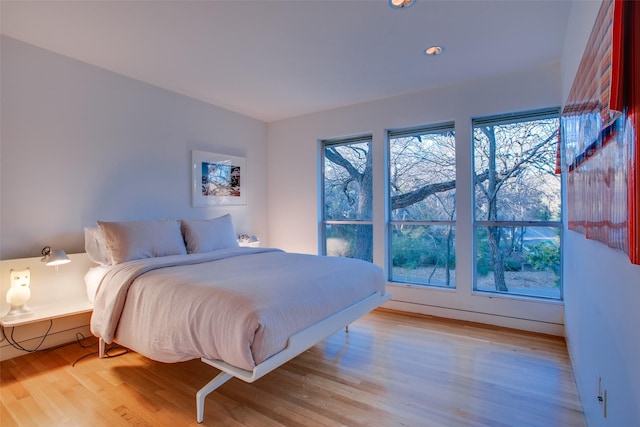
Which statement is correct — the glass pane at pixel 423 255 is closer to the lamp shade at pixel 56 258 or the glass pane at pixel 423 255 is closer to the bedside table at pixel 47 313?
the bedside table at pixel 47 313

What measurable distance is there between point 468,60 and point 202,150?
9.84 feet

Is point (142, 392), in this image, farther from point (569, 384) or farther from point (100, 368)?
point (569, 384)

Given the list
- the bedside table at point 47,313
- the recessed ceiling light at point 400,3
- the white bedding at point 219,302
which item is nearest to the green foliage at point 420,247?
the white bedding at point 219,302

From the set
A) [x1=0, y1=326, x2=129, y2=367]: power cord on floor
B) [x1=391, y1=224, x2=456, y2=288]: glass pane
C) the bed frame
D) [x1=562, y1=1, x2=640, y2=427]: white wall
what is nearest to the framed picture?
[x1=0, y1=326, x2=129, y2=367]: power cord on floor

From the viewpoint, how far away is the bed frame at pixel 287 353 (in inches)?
65.6

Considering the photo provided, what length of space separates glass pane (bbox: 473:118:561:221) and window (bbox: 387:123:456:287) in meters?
0.30

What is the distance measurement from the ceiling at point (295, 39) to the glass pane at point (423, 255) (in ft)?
5.31

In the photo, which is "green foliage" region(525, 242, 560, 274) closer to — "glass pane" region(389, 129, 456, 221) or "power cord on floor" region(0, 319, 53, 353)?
"glass pane" region(389, 129, 456, 221)

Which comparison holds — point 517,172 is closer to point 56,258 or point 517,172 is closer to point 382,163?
point 382,163

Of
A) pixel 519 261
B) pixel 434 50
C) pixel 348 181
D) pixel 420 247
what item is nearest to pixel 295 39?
pixel 434 50

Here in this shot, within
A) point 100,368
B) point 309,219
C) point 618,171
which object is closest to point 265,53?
point 309,219

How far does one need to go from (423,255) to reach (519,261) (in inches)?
37.8

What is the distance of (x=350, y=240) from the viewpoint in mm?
4367

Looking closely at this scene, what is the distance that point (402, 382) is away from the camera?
2180 millimetres
